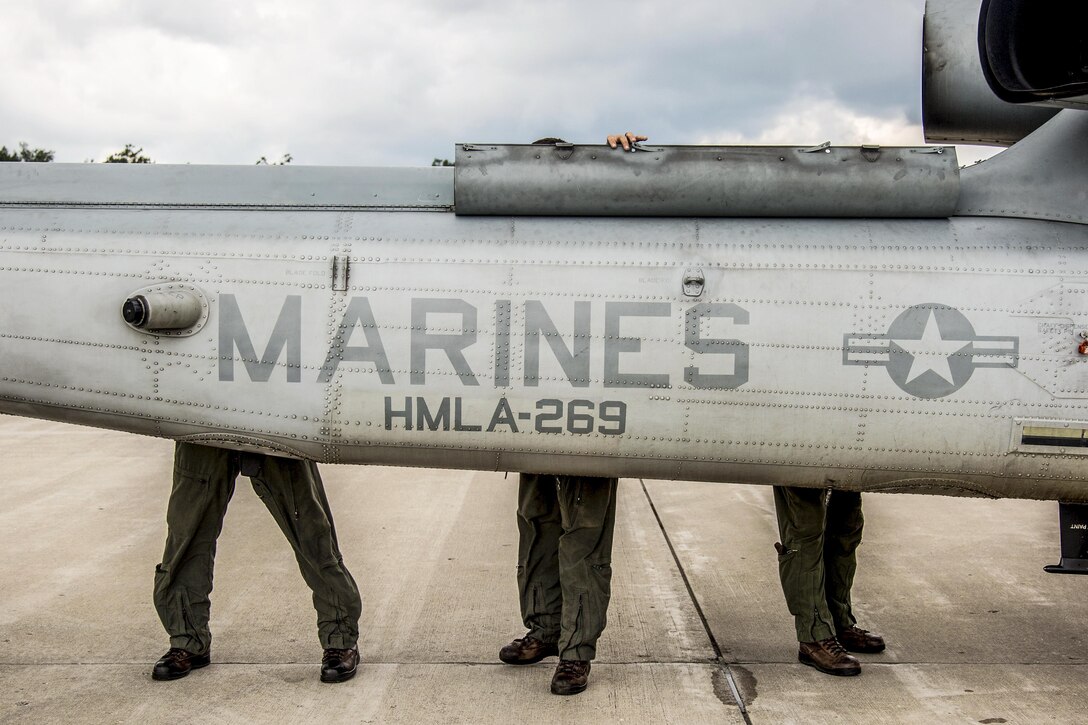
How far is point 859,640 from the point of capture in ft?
18.0

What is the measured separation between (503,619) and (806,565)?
69.5 inches

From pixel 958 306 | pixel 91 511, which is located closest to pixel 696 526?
pixel 958 306

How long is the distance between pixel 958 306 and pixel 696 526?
389 cm

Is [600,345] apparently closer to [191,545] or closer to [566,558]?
[566,558]

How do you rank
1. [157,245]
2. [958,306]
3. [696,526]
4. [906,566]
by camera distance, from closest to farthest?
[958,306] < [157,245] < [906,566] < [696,526]

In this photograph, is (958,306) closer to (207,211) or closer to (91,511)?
(207,211)

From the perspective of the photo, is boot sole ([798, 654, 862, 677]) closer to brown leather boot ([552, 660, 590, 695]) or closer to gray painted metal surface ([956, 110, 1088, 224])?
brown leather boot ([552, 660, 590, 695])

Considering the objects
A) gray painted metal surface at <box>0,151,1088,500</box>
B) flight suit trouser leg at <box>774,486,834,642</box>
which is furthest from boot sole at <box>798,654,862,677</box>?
gray painted metal surface at <box>0,151,1088,500</box>

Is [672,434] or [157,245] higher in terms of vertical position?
[157,245]

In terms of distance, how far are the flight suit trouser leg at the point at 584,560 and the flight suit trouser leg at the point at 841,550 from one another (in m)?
1.26

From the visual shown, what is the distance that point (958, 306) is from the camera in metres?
4.80

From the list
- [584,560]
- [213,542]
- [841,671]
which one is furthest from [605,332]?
[213,542]

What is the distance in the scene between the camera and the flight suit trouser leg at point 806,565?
17.0 ft

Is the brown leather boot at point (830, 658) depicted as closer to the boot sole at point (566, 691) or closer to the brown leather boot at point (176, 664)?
the boot sole at point (566, 691)
